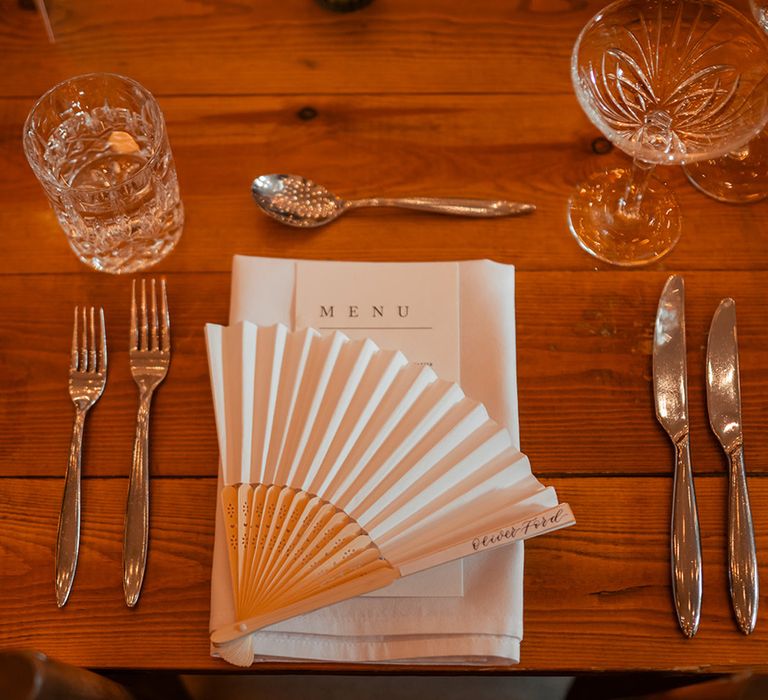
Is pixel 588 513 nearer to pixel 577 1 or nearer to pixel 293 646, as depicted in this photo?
pixel 293 646

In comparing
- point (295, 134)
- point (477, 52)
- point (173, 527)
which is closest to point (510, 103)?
point (477, 52)

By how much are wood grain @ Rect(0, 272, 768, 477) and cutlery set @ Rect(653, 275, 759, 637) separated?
12mm

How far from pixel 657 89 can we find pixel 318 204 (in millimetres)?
386

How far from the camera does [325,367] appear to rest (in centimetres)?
75

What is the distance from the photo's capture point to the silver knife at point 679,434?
0.72m

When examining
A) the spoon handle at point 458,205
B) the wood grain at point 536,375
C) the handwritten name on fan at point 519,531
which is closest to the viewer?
the handwritten name on fan at point 519,531

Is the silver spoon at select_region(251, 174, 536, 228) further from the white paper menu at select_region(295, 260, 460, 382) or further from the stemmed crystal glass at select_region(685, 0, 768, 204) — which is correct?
the stemmed crystal glass at select_region(685, 0, 768, 204)

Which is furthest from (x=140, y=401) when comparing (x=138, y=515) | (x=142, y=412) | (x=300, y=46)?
(x=300, y=46)

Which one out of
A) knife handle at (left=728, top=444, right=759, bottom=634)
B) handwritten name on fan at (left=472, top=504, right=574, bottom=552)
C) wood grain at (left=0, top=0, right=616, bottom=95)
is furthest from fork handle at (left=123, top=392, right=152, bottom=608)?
knife handle at (left=728, top=444, right=759, bottom=634)

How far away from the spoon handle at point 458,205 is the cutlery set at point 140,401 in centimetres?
25

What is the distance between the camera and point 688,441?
78 cm

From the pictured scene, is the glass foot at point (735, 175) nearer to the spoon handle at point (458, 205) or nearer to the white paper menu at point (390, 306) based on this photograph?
the spoon handle at point (458, 205)

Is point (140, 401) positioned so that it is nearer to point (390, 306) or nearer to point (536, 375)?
point (390, 306)

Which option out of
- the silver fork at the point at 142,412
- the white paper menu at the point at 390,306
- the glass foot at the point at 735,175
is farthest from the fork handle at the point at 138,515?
the glass foot at the point at 735,175
